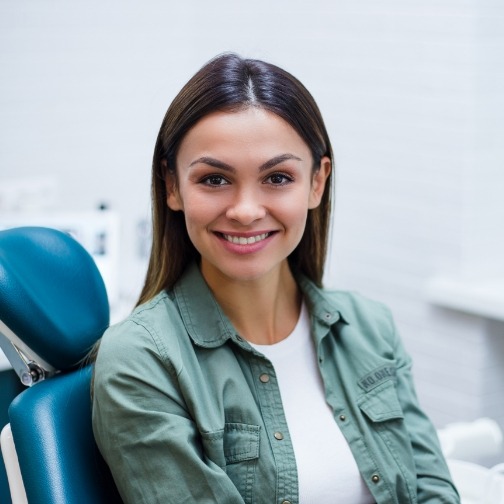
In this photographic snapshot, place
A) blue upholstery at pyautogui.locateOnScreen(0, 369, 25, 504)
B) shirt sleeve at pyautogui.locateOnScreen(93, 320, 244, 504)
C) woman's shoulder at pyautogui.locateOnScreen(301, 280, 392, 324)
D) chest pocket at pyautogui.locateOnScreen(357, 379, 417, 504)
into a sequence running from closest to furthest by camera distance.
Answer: shirt sleeve at pyautogui.locateOnScreen(93, 320, 244, 504), chest pocket at pyautogui.locateOnScreen(357, 379, 417, 504), woman's shoulder at pyautogui.locateOnScreen(301, 280, 392, 324), blue upholstery at pyautogui.locateOnScreen(0, 369, 25, 504)

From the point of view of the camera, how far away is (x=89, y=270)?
155 cm

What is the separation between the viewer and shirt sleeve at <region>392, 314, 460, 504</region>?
1550 mm

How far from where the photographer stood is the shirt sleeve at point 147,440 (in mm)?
1308

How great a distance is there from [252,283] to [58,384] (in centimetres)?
35

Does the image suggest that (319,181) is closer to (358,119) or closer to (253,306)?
(253,306)

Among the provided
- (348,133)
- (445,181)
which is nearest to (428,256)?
(445,181)

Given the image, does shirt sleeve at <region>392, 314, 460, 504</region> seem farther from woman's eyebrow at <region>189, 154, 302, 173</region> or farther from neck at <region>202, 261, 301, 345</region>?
woman's eyebrow at <region>189, 154, 302, 173</region>

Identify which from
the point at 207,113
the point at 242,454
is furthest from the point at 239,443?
the point at 207,113

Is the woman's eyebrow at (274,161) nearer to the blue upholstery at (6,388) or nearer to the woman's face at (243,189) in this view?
the woman's face at (243,189)

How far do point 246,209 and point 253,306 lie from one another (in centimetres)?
23

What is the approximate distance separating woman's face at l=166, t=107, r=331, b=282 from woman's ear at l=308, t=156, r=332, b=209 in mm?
89

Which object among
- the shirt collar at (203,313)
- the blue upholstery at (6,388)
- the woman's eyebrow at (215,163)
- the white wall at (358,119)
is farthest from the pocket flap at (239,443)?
the white wall at (358,119)

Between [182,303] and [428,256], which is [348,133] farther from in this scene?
[182,303]

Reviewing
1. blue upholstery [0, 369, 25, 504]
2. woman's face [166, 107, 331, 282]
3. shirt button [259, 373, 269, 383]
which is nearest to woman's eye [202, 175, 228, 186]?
woman's face [166, 107, 331, 282]
